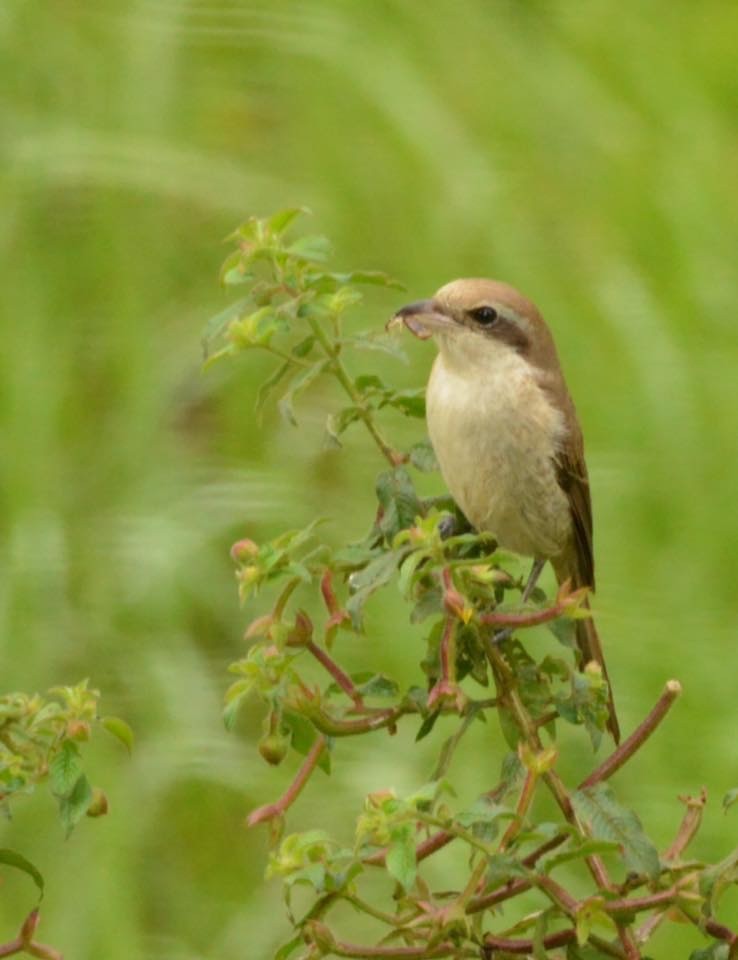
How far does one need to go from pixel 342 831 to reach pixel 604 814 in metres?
2.10

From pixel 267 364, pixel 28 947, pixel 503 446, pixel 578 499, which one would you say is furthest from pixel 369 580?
pixel 267 364

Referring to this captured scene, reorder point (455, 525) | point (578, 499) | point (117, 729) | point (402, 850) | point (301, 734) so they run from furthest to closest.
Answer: point (578, 499) < point (455, 525) < point (301, 734) < point (117, 729) < point (402, 850)

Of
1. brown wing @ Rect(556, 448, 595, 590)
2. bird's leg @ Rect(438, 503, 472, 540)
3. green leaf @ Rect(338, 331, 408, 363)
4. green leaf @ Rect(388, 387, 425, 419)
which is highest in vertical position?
green leaf @ Rect(338, 331, 408, 363)

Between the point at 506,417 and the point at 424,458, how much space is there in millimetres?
819

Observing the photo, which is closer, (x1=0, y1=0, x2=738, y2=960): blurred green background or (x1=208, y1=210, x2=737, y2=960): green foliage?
(x1=208, y1=210, x2=737, y2=960): green foliage

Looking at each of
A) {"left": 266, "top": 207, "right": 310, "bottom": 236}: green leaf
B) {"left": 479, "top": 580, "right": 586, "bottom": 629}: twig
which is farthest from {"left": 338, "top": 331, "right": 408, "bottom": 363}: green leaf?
{"left": 479, "top": 580, "right": 586, "bottom": 629}: twig

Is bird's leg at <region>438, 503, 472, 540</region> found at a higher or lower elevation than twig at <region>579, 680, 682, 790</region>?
lower

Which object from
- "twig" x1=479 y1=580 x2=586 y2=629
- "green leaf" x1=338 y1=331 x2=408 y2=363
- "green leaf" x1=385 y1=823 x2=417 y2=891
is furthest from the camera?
"green leaf" x1=338 y1=331 x2=408 y2=363

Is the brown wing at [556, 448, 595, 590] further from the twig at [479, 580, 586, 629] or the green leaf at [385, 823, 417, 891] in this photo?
the green leaf at [385, 823, 417, 891]

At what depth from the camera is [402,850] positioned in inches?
67.6

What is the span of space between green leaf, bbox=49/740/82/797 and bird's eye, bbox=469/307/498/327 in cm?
148

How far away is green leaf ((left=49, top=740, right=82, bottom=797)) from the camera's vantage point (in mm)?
1762

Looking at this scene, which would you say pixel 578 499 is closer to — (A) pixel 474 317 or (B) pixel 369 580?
(A) pixel 474 317

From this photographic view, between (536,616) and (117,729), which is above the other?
(536,616)
